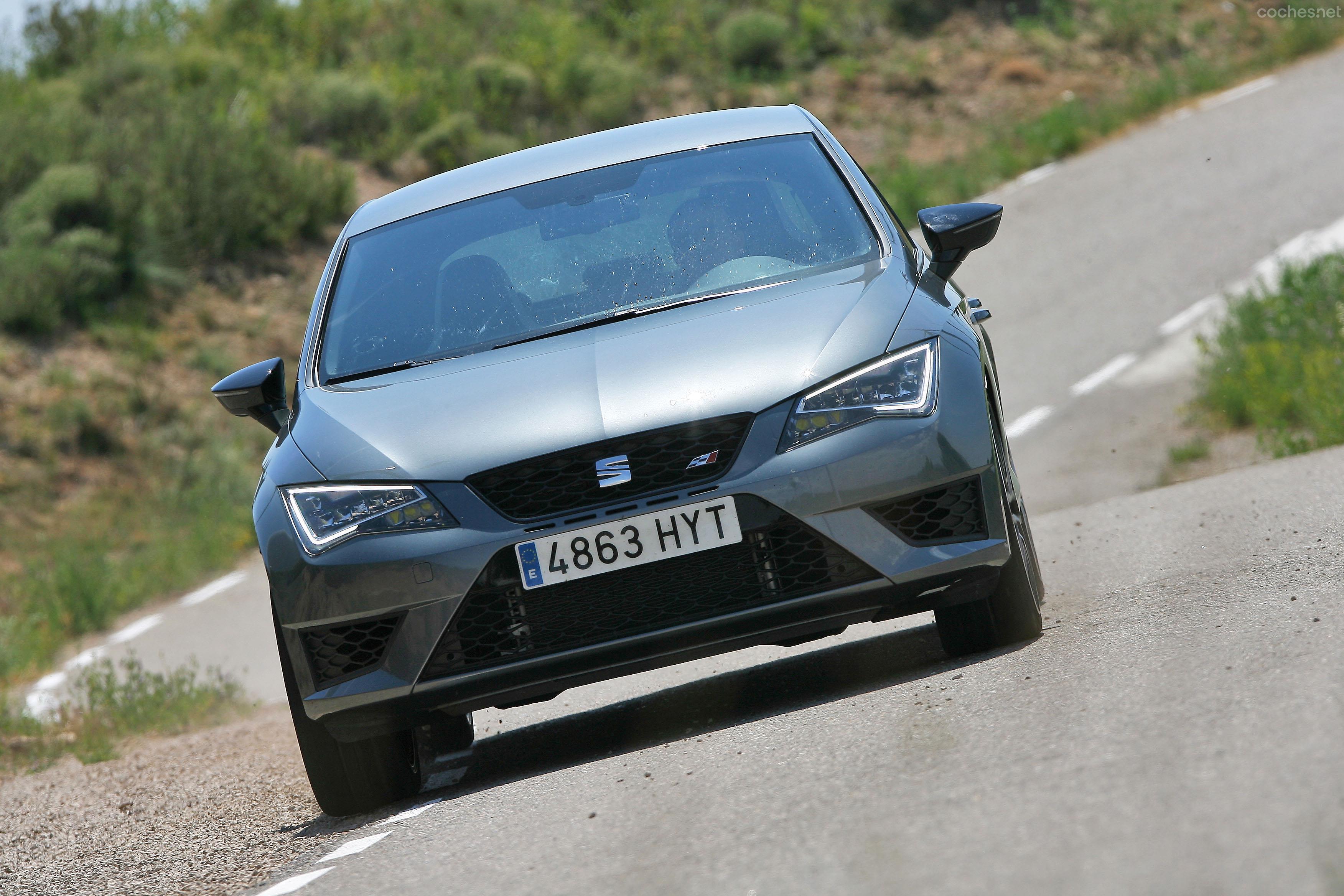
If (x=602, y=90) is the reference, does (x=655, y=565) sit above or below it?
below

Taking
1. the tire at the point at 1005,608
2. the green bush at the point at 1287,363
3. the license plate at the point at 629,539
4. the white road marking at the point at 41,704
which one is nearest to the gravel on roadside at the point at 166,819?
the license plate at the point at 629,539

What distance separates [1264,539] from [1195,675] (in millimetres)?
2422

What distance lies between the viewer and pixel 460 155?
1035 inches

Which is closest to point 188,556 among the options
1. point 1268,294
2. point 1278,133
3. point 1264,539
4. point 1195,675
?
point 1268,294

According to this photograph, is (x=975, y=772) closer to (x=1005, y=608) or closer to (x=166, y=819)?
(x=1005, y=608)

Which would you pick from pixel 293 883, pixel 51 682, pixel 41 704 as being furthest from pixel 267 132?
pixel 293 883

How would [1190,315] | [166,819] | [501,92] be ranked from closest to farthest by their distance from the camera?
[166,819] → [1190,315] → [501,92]

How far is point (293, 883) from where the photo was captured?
→ 431 centimetres

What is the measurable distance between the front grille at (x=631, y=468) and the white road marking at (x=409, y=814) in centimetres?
99

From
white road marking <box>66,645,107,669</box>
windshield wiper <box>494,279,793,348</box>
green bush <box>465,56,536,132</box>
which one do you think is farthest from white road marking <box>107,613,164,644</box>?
green bush <box>465,56,536,132</box>

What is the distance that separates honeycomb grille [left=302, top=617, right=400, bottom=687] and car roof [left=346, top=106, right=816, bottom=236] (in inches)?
78.4

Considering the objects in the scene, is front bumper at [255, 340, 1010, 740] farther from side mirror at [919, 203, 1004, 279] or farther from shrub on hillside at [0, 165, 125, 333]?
shrub on hillside at [0, 165, 125, 333]

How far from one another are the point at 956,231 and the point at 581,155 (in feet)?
4.85

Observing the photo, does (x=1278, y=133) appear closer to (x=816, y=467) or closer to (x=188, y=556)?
(x=188, y=556)
